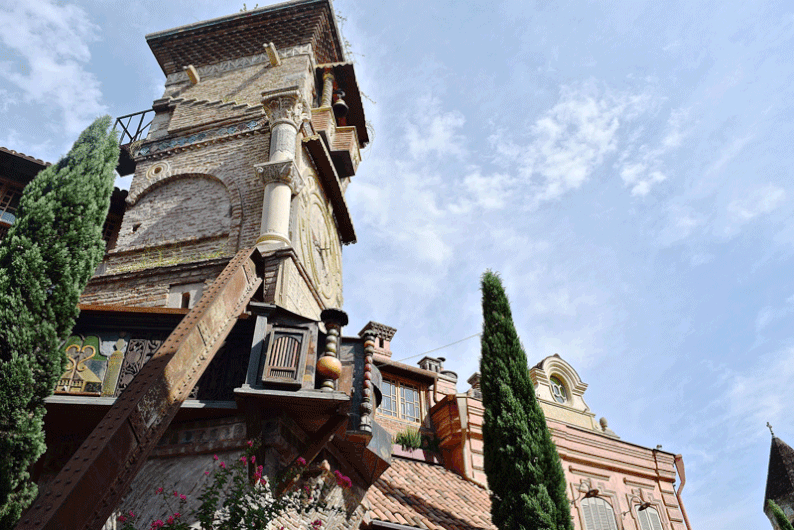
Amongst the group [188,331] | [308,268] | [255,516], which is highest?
[308,268]

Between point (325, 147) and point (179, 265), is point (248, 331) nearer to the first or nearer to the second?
point (179, 265)

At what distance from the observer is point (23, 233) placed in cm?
683

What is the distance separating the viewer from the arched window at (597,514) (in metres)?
14.4

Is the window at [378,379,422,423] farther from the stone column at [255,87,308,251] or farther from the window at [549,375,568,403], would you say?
the stone column at [255,87,308,251]

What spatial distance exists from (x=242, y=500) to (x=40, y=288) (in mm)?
3248

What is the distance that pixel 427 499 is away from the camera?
468 inches

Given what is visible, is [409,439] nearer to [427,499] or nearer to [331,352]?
[427,499]

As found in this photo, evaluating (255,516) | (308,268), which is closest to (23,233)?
(255,516)

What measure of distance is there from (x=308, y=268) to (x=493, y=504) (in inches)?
234

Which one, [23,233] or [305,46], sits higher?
[305,46]

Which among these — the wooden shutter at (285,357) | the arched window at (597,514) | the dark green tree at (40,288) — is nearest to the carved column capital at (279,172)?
the dark green tree at (40,288)

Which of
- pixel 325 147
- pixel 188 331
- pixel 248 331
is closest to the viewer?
pixel 188 331

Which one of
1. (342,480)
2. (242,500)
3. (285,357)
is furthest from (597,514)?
(242,500)

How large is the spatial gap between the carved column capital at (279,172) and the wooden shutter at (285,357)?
4692 mm
